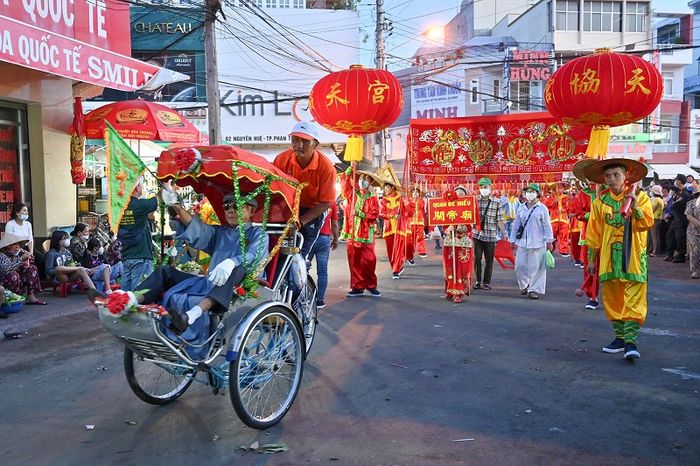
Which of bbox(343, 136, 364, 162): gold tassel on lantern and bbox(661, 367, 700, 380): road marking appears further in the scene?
bbox(343, 136, 364, 162): gold tassel on lantern

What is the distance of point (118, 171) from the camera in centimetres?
407

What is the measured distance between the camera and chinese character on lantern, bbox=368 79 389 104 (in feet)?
29.9

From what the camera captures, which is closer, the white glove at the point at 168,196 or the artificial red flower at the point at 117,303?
the artificial red flower at the point at 117,303

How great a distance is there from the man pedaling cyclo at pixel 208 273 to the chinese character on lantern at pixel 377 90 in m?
4.50

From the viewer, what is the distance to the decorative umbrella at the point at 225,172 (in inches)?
174

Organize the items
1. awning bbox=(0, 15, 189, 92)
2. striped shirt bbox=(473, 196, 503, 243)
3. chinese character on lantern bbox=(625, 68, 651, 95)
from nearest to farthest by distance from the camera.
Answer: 1. awning bbox=(0, 15, 189, 92)
2. chinese character on lantern bbox=(625, 68, 651, 95)
3. striped shirt bbox=(473, 196, 503, 243)

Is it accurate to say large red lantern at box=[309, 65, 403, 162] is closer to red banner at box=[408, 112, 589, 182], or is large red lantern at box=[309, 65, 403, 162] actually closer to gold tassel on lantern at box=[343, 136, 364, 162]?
gold tassel on lantern at box=[343, 136, 364, 162]

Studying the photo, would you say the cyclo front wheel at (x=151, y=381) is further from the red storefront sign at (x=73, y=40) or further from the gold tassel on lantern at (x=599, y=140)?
the gold tassel on lantern at (x=599, y=140)

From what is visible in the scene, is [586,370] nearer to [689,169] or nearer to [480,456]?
[480,456]

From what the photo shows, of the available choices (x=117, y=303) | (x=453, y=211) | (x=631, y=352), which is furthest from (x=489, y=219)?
(x=117, y=303)

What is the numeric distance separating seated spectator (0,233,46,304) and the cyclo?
15.3ft

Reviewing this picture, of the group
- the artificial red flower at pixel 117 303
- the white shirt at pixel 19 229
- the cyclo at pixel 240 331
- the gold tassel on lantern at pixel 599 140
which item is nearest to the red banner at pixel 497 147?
the gold tassel on lantern at pixel 599 140

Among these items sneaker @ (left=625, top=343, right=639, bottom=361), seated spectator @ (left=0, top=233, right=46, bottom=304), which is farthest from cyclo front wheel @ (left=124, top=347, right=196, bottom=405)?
seated spectator @ (left=0, top=233, right=46, bottom=304)

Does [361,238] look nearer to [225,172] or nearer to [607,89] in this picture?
[607,89]
